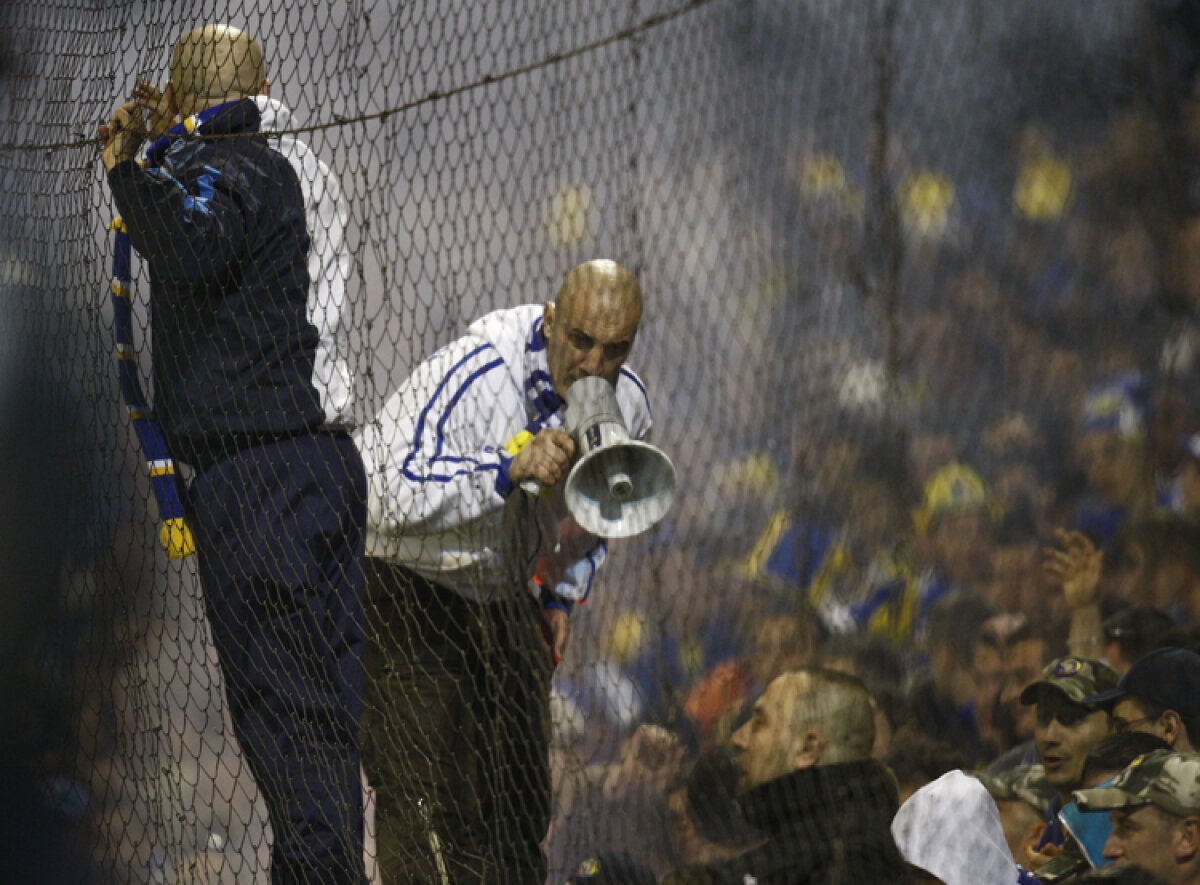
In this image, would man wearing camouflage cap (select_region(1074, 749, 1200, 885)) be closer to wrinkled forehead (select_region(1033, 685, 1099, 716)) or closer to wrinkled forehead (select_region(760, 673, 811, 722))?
wrinkled forehead (select_region(1033, 685, 1099, 716))

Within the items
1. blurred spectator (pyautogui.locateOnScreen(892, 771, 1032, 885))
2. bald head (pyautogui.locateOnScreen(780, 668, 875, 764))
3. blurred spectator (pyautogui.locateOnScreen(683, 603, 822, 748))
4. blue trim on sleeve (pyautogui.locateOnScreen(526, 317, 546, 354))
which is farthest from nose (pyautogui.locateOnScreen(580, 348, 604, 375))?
blurred spectator (pyautogui.locateOnScreen(892, 771, 1032, 885))

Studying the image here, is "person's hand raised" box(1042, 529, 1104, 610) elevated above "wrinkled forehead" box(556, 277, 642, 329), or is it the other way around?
"wrinkled forehead" box(556, 277, 642, 329)

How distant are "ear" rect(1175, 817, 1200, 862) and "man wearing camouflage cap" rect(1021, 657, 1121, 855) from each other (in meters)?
0.32

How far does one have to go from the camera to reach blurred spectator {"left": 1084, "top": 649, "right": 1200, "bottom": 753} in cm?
241

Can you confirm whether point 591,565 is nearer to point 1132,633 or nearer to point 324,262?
point 324,262

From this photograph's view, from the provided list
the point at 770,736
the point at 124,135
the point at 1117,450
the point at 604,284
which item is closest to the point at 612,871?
the point at 770,736

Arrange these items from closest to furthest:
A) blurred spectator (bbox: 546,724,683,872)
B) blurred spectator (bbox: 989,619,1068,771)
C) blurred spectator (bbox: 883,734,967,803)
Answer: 1. blurred spectator (bbox: 546,724,683,872)
2. blurred spectator (bbox: 883,734,967,803)
3. blurred spectator (bbox: 989,619,1068,771)

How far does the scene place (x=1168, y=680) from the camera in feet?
7.97

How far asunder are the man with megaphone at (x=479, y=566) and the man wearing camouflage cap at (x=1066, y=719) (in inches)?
34.5

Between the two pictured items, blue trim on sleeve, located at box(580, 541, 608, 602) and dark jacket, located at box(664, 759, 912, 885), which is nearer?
dark jacket, located at box(664, 759, 912, 885)

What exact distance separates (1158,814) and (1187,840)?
0.18 ft

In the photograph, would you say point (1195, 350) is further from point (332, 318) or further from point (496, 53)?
point (332, 318)

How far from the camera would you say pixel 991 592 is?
105 inches

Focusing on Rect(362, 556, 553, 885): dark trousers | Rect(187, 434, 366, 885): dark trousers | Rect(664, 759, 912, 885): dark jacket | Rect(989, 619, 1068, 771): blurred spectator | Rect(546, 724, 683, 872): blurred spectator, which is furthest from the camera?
Rect(989, 619, 1068, 771): blurred spectator
